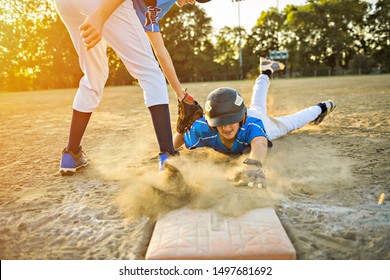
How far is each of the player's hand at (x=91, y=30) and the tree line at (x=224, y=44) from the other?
9.92 m

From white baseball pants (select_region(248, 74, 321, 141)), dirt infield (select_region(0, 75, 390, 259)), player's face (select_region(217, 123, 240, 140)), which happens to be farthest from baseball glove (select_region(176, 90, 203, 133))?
white baseball pants (select_region(248, 74, 321, 141))

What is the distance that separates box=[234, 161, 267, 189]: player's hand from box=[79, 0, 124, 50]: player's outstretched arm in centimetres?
95

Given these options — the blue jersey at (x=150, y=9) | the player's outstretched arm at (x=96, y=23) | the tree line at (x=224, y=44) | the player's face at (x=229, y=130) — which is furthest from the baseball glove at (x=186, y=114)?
the tree line at (x=224, y=44)

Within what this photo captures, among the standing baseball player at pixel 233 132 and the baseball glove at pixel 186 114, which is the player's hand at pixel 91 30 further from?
the baseball glove at pixel 186 114

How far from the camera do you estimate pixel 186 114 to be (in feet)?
8.90

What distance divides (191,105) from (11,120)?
358 centimetres

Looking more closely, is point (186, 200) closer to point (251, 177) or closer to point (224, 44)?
point (251, 177)

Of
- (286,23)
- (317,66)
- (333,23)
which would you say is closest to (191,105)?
(333,23)

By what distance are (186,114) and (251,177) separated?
39.3 inches

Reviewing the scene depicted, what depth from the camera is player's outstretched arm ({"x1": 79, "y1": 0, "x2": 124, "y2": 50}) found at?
181cm

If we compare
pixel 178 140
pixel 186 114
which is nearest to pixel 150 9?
pixel 186 114

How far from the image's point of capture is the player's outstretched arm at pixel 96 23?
1.81 meters
